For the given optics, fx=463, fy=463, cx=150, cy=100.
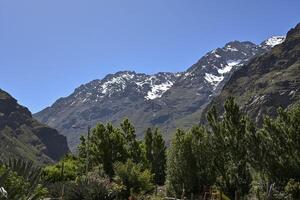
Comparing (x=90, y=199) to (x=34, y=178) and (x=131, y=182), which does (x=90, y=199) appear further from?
(x=34, y=178)

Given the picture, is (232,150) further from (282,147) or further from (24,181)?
(24,181)

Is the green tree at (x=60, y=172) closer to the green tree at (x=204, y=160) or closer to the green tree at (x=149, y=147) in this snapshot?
the green tree at (x=149, y=147)

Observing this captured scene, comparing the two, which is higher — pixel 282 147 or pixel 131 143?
pixel 131 143

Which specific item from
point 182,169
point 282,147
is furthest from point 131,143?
point 282,147

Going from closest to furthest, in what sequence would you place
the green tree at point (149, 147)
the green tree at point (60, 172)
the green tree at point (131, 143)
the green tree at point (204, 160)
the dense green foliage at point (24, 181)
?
the dense green foliage at point (24, 181)
the green tree at point (204, 160)
the green tree at point (60, 172)
the green tree at point (131, 143)
the green tree at point (149, 147)

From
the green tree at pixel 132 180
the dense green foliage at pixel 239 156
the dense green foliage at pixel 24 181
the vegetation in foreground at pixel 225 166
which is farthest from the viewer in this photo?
the green tree at pixel 132 180

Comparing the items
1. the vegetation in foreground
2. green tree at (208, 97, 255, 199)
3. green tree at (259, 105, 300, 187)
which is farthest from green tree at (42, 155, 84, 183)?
green tree at (259, 105, 300, 187)

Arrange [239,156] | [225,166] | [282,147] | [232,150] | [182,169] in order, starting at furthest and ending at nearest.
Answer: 1. [182,169]
2. [225,166]
3. [232,150]
4. [239,156]
5. [282,147]

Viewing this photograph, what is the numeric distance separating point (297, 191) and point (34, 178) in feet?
68.2

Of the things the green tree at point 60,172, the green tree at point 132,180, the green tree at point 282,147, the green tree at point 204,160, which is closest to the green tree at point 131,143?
the green tree at point 60,172

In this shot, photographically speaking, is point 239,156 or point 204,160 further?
point 204,160

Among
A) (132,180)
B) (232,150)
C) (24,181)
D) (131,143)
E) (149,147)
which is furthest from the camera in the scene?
(149,147)

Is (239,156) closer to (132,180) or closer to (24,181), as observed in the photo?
(132,180)

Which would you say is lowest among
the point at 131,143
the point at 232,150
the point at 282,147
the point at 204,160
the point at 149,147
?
the point at 204,160
